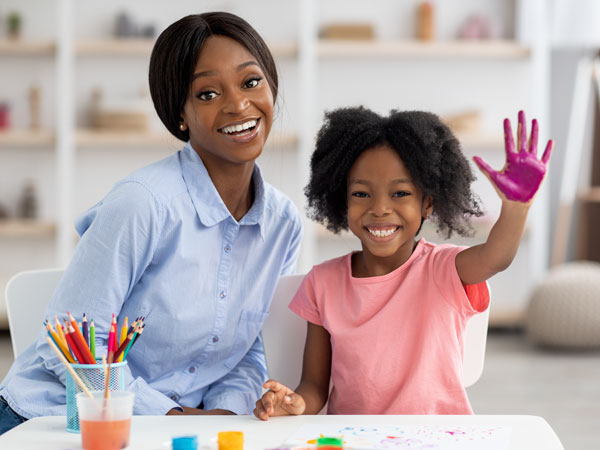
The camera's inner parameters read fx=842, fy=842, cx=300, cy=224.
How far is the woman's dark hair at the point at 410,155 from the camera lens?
1.57m

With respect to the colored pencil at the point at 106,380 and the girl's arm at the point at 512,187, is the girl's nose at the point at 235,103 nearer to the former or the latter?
the girl's arm at the point at 512,187

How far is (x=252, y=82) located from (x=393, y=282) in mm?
507

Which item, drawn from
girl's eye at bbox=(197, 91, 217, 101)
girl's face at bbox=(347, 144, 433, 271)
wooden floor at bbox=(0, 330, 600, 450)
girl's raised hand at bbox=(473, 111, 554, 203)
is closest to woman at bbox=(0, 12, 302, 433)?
girl's eye at bbox=(197, 91, 217, 101)

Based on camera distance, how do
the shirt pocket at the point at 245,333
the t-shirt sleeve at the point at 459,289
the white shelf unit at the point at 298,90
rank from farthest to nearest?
the white shelf unit at the point at 298,90
the shirt pocket at the point at 245,333
the t-shirt sleeve at the point at 459,289

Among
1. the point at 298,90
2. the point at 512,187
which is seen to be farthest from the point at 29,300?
the point at 298,90

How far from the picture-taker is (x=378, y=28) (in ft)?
17.3

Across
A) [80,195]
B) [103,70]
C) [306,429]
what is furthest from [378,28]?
[306,429]

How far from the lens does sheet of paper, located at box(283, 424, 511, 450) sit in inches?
44.4

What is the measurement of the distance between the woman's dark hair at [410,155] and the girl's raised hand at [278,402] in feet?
1.57

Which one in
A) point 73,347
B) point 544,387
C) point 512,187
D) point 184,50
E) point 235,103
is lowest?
point 544,387

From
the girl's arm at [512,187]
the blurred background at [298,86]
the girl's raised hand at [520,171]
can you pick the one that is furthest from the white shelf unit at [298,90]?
the girl's raised hand at [520,171]

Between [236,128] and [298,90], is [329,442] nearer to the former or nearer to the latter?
[236,128]

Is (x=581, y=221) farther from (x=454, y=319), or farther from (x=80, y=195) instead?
(x=454, y=319)

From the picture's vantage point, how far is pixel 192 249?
1636 millimetres
